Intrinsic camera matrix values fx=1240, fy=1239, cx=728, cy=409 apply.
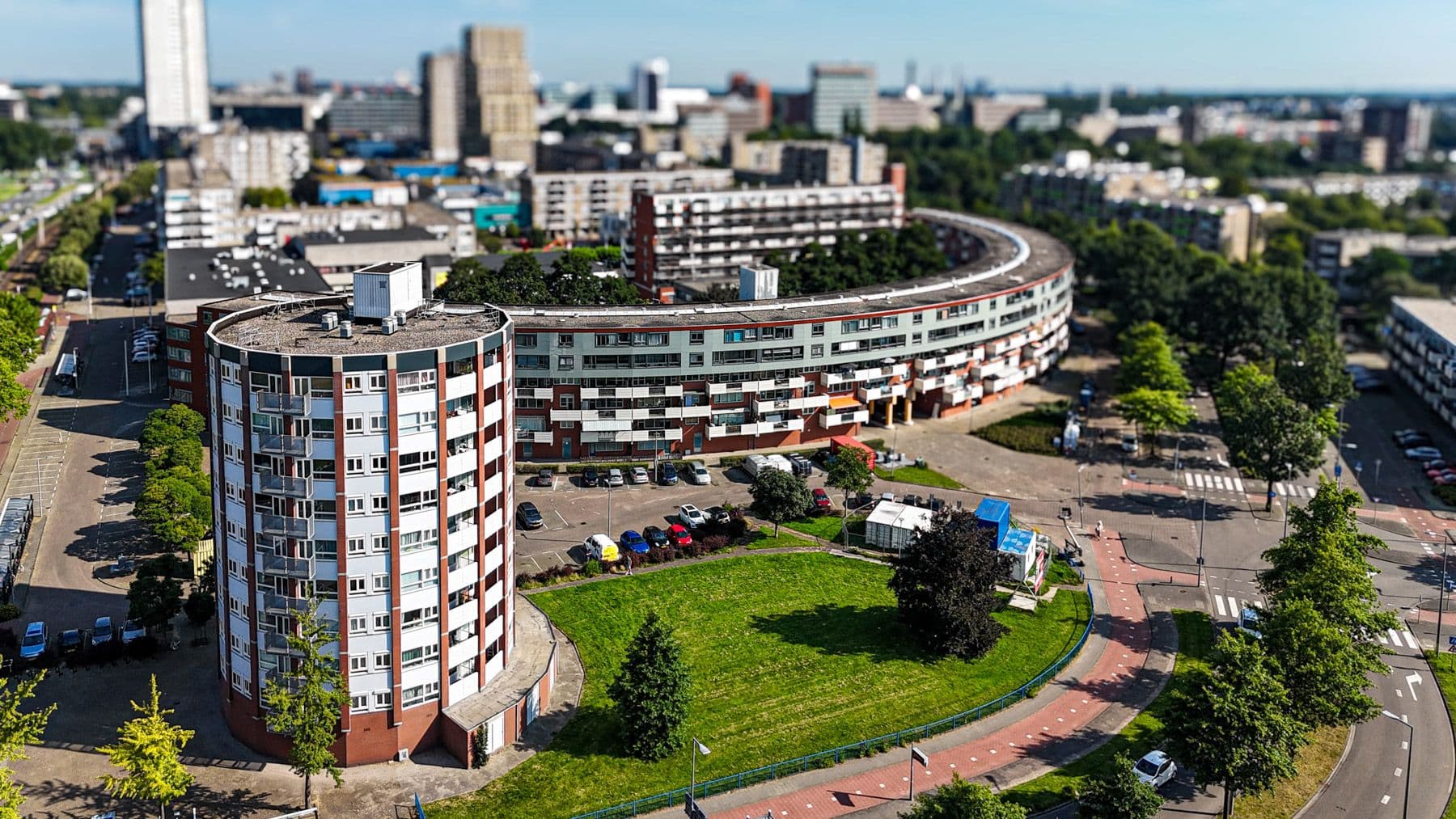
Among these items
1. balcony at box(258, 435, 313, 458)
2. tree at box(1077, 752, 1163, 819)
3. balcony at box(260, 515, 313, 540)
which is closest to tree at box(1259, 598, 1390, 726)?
tree at box(1077, 752, 1163, 819)

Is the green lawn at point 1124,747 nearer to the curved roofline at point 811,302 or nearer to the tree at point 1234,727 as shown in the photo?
the tree at point 1234,727

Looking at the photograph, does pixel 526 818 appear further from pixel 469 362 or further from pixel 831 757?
pixel 469 362

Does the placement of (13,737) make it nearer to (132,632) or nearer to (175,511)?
(132,632)

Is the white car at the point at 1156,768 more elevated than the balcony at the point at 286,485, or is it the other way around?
the balcony at the point at 286,485

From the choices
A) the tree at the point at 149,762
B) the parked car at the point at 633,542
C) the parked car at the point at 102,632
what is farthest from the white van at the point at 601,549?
the tree at the point at 149,762

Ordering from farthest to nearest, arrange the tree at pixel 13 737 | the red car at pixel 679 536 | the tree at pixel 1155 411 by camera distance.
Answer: the tree at pixel 1155 411 < the red car at pixel 679 536 < the tree at pixel 13 737

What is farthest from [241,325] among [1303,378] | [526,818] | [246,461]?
[1303,378]
